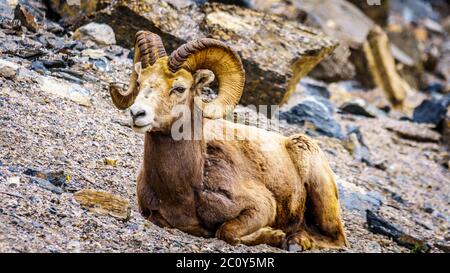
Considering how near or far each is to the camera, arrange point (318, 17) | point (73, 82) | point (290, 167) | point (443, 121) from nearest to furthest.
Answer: point (290, 167) < point (73, 82) < point (443, 121) < point (318, 17)

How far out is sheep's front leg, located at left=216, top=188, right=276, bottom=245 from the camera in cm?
776

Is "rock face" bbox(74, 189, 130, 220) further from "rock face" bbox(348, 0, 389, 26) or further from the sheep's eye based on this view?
"rock face" bbox(348, 0, 389, 26)

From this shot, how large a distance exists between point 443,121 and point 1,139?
14.4 metres

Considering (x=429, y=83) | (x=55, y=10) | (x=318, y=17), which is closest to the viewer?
(x=55, y=10)

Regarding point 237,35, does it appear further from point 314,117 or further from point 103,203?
point 103,203

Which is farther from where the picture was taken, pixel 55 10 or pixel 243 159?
pixel 55 10

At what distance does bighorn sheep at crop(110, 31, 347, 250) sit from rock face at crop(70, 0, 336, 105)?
222 inches

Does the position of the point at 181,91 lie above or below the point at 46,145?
above

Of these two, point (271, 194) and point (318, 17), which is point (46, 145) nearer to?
point (271, 194)

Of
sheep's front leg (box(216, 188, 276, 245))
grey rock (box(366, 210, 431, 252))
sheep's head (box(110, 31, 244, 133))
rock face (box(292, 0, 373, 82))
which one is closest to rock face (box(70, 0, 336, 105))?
grey rock (box(366, 210, 431, 252))

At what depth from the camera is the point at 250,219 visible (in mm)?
8000

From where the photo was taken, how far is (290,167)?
29.6 feet

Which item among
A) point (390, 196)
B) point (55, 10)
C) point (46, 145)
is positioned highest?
point (55, 10)
